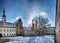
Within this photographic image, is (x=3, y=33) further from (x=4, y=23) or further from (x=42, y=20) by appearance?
(x=42, y=20)

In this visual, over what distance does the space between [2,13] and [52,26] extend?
103 centimetres

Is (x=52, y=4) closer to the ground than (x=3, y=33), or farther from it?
farther from it

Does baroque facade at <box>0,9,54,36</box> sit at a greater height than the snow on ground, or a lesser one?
greater

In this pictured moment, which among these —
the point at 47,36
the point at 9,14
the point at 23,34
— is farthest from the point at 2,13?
the point at 47,36

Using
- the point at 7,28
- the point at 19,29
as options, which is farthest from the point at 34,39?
the point at 7,28

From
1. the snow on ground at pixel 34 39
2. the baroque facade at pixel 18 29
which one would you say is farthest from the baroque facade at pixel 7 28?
the snow on ground at pixel 34 39

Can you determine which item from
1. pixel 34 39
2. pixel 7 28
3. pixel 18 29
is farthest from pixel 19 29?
pixel 34 39

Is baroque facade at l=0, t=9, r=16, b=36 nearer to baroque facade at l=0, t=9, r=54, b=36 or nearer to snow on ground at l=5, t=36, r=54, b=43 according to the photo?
baroque facade at l=0, t=9, r=54, b=36

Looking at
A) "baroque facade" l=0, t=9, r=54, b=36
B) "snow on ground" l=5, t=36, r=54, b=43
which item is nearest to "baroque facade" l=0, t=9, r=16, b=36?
"baroque facade" l=0, t=9, r=54, b=36

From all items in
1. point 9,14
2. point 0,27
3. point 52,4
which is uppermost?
point 52,4

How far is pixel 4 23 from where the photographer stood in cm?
295

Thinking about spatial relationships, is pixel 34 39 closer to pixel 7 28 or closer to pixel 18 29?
pixel 18 29

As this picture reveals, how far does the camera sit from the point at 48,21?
2926 mm

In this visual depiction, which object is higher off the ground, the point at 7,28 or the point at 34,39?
the point at 7,28
